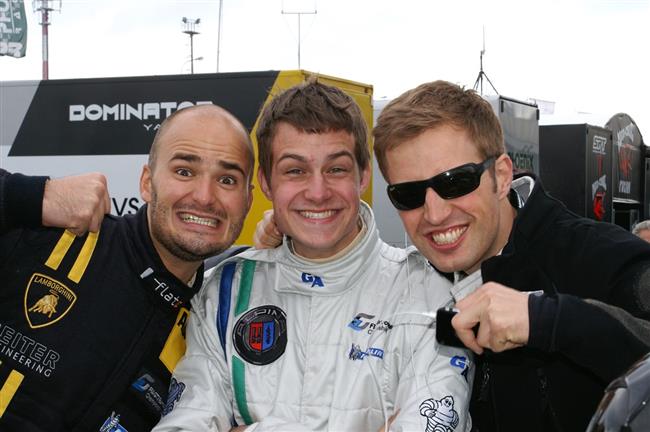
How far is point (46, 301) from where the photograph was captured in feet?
9.12

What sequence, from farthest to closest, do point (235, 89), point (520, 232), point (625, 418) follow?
1. point (235, 89)
2. point (520, 232)
3. point (625, 418)

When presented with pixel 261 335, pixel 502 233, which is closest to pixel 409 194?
pixel 502 233

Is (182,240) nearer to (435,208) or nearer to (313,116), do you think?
(313,116)

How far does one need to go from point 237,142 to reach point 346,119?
1.68 feet

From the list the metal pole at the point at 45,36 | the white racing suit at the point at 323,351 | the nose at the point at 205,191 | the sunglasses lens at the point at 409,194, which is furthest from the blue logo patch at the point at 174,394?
the metal pole at the point at 45,36

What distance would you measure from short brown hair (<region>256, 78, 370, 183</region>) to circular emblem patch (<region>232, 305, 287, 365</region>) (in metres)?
0.52

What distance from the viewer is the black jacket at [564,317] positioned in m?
1.95

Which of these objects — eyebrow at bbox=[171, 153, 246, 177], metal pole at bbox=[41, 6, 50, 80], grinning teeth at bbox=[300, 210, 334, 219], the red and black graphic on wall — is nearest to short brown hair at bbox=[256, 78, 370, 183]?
eyebrow at bbox=[171, 153, 246, 177]

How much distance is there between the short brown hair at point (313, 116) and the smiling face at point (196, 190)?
0.17 metres

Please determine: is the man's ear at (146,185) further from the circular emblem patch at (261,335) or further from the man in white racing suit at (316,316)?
the circular emblem patch at (261,335)

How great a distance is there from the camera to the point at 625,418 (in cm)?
129

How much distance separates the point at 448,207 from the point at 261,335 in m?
0.82

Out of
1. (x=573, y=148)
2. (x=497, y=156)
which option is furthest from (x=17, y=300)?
(x=573, y=148)

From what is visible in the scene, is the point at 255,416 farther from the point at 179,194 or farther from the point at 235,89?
the point at 235,89
